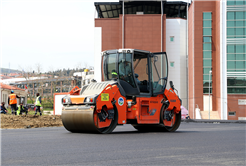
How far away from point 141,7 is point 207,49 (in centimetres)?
1656

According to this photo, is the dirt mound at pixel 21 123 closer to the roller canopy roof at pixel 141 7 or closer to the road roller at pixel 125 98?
the road roller at pixel 125 98

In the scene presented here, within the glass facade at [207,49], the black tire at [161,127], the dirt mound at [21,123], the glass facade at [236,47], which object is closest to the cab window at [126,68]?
the black tire at [161,127]

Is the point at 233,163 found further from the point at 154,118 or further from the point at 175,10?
the point at 175,10

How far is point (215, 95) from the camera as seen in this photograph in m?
62.6

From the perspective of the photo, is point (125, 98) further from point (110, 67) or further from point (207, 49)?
point (207, 49)

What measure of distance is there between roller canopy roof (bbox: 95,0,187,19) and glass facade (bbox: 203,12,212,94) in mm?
8314

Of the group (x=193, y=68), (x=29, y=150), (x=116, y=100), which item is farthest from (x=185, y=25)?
(x=29, y=150)

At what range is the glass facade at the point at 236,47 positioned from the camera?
58500 mm

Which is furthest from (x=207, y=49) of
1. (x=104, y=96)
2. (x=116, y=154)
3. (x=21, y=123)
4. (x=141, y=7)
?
(x=116, y=154)

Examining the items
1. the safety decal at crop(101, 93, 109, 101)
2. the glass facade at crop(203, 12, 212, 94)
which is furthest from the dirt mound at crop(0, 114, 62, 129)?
the glass facade at crop(203, 12, 212, 94)

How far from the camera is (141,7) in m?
72.9

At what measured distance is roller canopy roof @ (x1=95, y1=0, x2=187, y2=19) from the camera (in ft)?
232

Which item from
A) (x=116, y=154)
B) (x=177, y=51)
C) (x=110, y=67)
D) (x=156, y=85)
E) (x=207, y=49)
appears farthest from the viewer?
(x=177, y=51)

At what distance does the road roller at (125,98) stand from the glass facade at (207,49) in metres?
50.3
